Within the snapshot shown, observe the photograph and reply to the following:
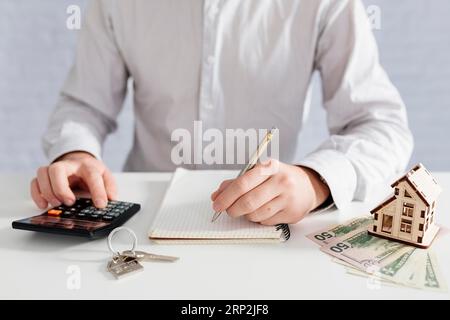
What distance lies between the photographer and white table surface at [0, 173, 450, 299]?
1.46 feet

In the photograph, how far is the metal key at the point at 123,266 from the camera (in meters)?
0.48

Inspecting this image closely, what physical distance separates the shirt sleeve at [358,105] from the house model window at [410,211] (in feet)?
0.42

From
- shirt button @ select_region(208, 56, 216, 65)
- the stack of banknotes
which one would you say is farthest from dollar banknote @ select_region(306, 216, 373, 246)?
shirt button @ select_region(208, 56, 216, 65)

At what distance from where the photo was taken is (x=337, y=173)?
646mm

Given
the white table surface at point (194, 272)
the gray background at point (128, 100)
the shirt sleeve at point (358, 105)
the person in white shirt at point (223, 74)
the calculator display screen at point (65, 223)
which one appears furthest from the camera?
the gray background at point (128, 100)

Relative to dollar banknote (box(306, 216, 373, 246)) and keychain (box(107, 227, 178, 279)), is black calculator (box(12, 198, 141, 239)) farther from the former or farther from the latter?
dollar banknote (box(306, 216, 373, 246))

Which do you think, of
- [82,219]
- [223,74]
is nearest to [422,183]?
[82,219]

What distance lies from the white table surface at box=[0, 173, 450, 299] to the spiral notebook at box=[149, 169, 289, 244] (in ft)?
0.03

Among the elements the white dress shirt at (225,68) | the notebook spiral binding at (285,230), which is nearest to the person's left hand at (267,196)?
the notebook spiral binding at (285,230)

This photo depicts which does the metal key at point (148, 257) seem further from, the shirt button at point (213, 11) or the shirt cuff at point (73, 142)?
the shirt button at point (213, 11)

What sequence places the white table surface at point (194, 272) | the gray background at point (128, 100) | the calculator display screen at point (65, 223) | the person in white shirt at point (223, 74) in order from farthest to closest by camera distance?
the gray background at point (128, 100)
the person in white shirt at point (223, 74)
the calculator display screen at point (65, 223)
the white table surface at point (194, 272)
